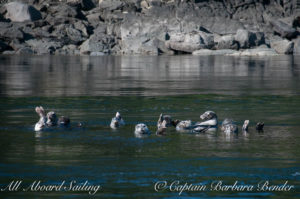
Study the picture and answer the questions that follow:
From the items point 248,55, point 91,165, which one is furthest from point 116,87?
point 248,55

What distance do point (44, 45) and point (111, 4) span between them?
744 inches

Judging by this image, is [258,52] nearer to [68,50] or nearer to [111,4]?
[68,50]

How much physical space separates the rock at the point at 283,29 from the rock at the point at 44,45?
26.3 meters

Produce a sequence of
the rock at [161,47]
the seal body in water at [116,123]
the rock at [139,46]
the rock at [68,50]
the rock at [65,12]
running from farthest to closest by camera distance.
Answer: the rock at [65,12] < the rock at [68,50] < the rock at [161,47] < the rock at [139,46] < the seal body in water at [116,123]

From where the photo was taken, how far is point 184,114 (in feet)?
61.5

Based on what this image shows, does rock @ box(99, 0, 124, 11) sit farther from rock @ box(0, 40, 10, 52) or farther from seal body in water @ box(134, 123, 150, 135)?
seal body in water @ box(134, 123, 150, 135)

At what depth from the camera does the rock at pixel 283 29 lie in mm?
83463

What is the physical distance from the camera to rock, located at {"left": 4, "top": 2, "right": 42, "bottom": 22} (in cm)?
9581

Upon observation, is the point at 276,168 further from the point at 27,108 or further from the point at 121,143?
the point at 27,108

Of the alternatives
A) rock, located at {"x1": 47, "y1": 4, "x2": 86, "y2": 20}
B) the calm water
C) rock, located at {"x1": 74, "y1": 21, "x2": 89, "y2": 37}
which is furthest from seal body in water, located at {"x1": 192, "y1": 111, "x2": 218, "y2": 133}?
rock, located at {"x1": 47, "y1": 4, "x2": 86, "y2": 20}

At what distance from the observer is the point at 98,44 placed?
82625 mm

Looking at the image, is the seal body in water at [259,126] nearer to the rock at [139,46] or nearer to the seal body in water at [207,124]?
Result: the seal body in water at [207,124]

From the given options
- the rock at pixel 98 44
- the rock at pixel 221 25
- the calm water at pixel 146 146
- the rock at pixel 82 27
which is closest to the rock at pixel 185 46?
the rock at pixel 98 44

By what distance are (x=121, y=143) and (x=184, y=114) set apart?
4856 mm
